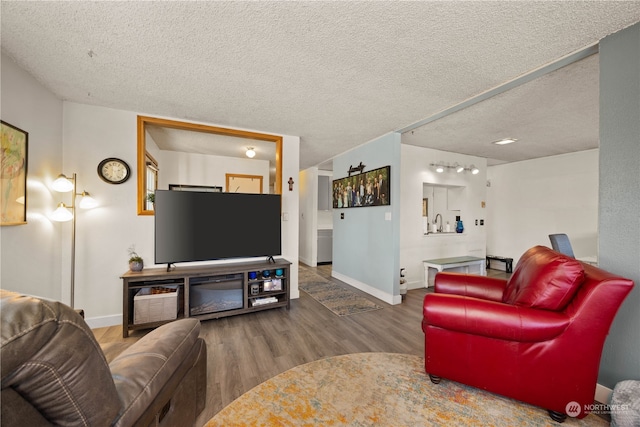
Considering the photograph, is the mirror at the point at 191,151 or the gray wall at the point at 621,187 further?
the mirror at the point at 191,151

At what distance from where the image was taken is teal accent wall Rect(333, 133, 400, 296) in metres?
3.51

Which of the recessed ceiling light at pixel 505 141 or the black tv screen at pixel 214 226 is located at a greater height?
the recessed ceiling light at pixel 505 141

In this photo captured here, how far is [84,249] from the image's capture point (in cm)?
265

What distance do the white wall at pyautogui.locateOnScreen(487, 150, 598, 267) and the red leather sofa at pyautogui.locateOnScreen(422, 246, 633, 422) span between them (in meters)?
3.99

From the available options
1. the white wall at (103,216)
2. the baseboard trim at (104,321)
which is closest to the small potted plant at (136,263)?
the white wall at (103,216)

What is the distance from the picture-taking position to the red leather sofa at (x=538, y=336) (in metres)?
1.37

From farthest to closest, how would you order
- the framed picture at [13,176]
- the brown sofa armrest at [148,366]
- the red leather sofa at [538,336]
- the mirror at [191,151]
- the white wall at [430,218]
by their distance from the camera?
the white wall at [430,218] < the mirror at [191,151] < the framed picture at [13,176] < the red leather sofa at [538,336] < the brown sofa armrest at [148,366]

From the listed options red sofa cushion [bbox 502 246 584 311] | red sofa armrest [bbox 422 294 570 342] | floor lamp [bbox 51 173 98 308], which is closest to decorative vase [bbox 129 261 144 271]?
floor lamp [bbox 51 173 98 308]

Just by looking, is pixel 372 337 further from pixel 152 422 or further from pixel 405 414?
pixel 152 422

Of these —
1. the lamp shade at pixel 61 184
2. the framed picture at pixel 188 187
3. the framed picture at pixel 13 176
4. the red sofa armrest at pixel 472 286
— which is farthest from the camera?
the framed picture at pixel 188 187

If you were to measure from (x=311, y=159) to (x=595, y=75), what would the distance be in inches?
155

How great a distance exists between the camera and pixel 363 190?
13.4 ft

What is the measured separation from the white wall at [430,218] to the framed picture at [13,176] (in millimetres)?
4283

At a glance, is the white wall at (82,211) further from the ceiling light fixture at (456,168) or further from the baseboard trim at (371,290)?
the ceiling light fixture at (456,168)
